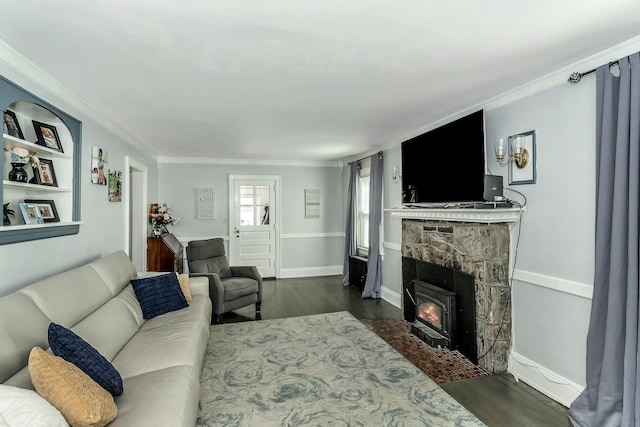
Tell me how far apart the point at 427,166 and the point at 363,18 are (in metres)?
2.18

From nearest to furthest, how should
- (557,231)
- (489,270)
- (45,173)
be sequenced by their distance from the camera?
(557,231), (45,173), (489,270)

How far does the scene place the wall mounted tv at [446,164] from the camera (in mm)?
2928

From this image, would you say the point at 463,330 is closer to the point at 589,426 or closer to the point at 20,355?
the point at 589,426

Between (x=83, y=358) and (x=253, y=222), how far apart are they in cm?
480

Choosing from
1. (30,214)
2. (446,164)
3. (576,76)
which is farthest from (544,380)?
(30,214)

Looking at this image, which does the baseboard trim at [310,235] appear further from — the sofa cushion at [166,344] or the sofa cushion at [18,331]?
the sofa cushion at [18,331]

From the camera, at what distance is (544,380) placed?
2.53 m

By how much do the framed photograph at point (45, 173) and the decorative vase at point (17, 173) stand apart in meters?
0.12

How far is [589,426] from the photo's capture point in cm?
207

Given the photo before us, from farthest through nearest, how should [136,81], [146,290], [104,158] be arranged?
[104,158]
[146,290]
[136,81]

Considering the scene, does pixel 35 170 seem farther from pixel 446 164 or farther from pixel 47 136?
pixel 446 164

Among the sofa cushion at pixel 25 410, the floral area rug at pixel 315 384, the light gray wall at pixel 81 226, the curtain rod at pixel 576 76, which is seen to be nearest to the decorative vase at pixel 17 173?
the light gray wall at pixel 81 226

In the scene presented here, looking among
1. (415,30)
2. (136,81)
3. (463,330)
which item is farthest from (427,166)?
(136,81)

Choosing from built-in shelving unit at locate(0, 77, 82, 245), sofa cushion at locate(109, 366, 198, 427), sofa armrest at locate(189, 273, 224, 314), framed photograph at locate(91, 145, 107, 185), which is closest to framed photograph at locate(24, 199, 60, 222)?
built-in shelving unit at locate(0, 77, 82, 245)
